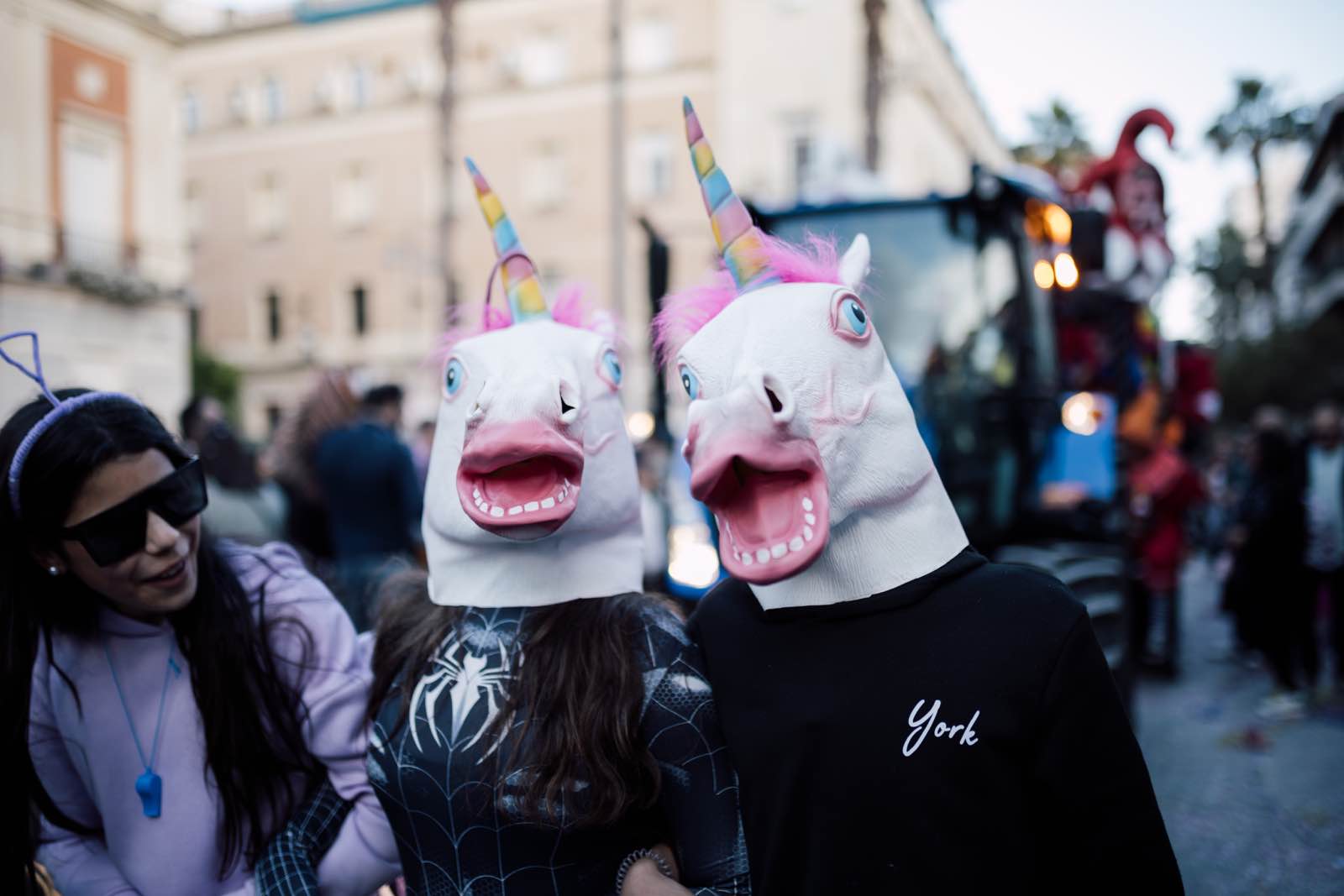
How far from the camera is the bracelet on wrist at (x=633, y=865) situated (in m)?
1.60

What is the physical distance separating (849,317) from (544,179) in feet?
81.6

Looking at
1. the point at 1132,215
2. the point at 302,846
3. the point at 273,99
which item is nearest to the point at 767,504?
the point at 302,846

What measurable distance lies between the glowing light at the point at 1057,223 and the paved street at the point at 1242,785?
2.67 meters

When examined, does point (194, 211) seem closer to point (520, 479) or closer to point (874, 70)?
point (874, 70)

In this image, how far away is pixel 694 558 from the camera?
4.83 meters

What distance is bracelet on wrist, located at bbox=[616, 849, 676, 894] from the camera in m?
1.60

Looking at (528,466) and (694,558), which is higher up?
(528,466)

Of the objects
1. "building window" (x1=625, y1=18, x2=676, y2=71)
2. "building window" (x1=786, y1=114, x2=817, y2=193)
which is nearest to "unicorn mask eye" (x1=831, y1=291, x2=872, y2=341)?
"building window" (x1=786, y1=114, x2=817, y2=193)

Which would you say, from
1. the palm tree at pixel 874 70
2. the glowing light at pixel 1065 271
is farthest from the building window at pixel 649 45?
the glowing light at pixel 1065 271

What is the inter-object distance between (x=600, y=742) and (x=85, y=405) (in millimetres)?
1121

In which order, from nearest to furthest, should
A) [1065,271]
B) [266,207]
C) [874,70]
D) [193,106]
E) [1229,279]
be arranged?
[1065,271] → [874,70] → [266,207] → [193,106] → [1229,279]

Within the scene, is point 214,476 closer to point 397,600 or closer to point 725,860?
point 397,600

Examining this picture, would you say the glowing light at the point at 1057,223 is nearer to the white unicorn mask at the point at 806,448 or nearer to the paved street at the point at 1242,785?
the paved street at the point at 1242,785

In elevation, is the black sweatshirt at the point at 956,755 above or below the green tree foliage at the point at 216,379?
below
